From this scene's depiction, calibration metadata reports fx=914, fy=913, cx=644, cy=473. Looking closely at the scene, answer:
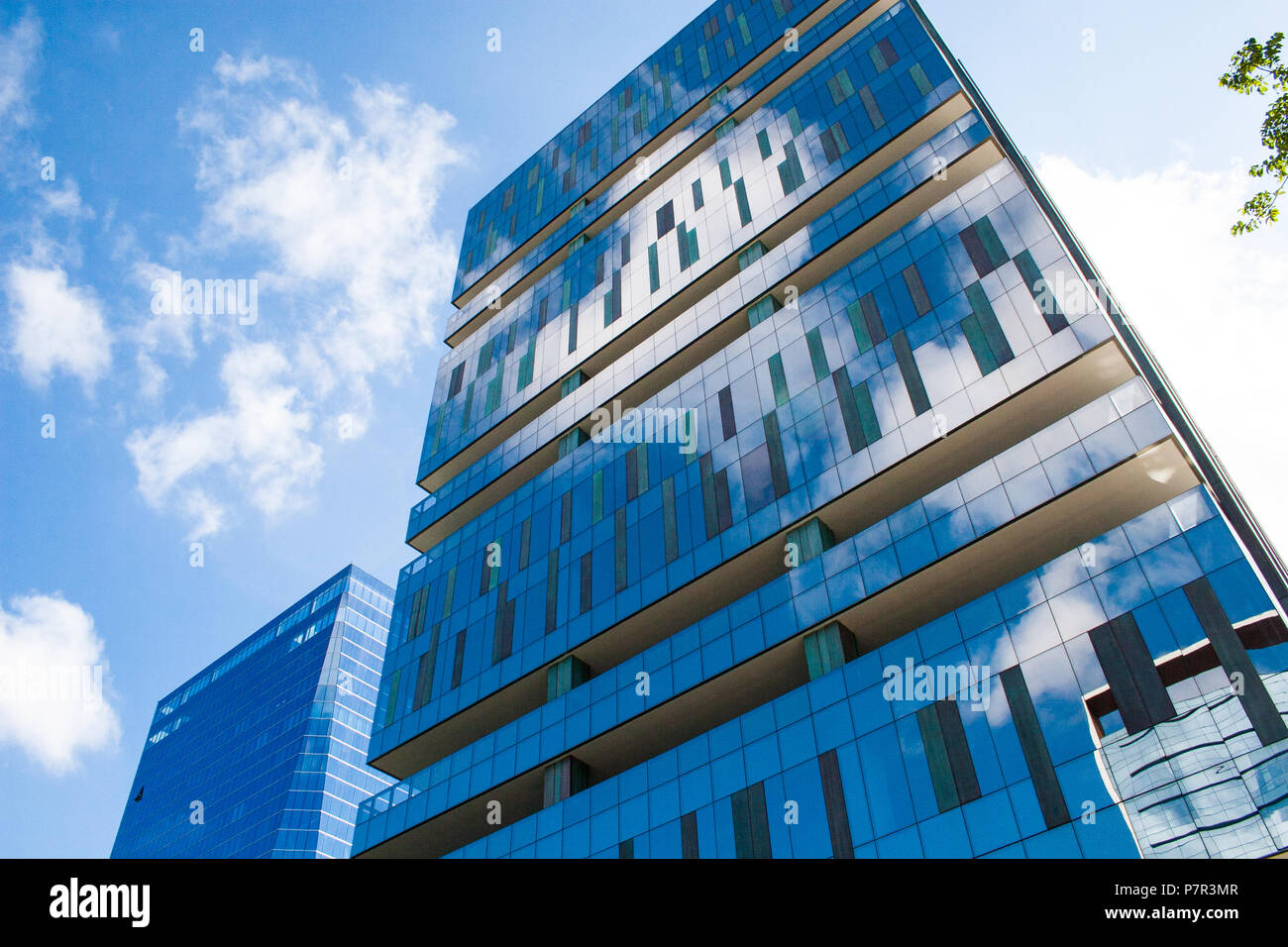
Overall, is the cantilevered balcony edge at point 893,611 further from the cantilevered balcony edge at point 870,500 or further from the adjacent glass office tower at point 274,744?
the adjacent glass office tower at point 274,744

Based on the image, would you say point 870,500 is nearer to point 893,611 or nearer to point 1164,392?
point 893,611

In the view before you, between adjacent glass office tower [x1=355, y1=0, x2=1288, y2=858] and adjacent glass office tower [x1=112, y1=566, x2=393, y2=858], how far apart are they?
57260 mm

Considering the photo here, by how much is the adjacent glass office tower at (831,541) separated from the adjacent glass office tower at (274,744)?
57.3 metres

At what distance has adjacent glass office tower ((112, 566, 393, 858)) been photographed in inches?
3848

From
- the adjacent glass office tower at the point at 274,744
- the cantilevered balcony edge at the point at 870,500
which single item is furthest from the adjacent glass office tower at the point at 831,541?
the adjacent glass office tower at the point at 274,744

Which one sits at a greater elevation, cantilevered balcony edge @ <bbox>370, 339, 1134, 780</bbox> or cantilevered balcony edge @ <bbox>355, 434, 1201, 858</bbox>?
cantilevered balcony edge @ <bbox>370, 339, 1134, 780</bbox>

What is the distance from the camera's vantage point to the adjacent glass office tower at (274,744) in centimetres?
9775

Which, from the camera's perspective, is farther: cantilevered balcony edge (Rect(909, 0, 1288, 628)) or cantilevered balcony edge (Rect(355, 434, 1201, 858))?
cantilevered balcony edge (Rect(355, 434, 1201, 858))

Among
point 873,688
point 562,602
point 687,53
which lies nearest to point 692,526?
point 562,602

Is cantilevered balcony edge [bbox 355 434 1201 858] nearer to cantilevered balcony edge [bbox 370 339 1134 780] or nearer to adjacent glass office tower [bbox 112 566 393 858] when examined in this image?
cantilevered balcony edge [bbox 370 339 1134 780]

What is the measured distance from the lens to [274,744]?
105 meters

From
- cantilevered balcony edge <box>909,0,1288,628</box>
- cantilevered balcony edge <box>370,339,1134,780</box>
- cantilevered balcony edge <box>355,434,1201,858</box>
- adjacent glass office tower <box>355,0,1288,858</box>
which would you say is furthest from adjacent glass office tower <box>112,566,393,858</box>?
cantilevered balcony edge <box>909,0,1288,628</box>
